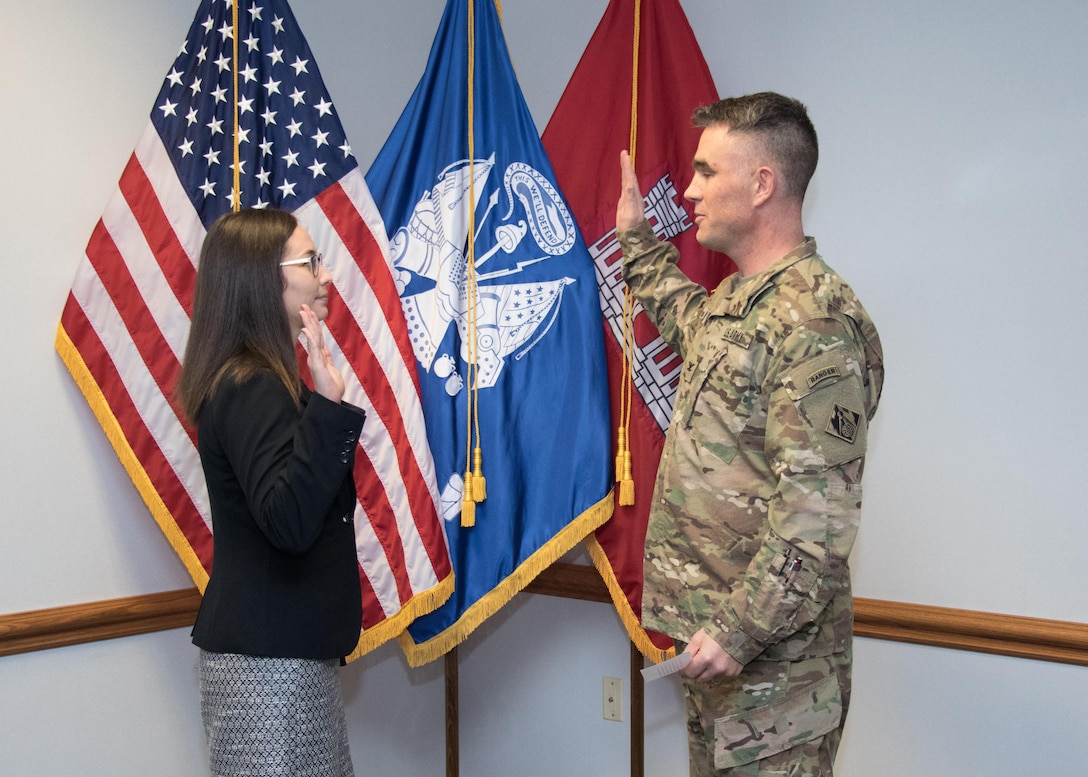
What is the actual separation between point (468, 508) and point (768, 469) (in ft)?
2.73

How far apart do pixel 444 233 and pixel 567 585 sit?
1.04 m

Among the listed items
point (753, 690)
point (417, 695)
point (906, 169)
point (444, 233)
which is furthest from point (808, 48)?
point (417, 695)

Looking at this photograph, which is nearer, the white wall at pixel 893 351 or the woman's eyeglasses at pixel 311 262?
the woman's eyeglasses at pixel 311 262

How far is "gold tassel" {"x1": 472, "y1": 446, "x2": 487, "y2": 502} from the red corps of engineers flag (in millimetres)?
310

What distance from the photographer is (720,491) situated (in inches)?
66.0

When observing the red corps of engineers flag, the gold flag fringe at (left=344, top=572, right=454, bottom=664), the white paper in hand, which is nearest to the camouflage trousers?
the white paper in hand

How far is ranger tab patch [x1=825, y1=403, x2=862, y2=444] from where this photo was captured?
1.51 m

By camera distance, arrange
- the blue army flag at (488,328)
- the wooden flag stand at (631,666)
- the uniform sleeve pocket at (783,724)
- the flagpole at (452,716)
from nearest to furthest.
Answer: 1. the uniform sleeve pocket at (783,724)
2. the blue army flag at (488,328)
3. the wooden flag stand at (631,666)
4. the flagpole at (452,716)

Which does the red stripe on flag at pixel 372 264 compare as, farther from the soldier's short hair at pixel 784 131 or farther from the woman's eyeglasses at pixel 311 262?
the soldier's short hair at pixel 784 131

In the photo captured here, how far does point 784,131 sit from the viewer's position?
1751 mm

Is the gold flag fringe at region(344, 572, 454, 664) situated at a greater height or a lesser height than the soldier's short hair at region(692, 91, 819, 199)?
lesser

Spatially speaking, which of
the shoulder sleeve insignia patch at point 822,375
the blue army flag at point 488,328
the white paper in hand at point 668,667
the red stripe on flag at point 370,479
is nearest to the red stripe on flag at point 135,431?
the red stripe on flag at point 370,479

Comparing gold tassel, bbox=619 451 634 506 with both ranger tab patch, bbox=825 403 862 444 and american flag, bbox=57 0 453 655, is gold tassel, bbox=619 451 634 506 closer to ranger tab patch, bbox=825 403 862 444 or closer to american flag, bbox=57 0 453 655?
american flag, bbox=57 0 453 655

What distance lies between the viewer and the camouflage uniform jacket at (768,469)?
150 cm
